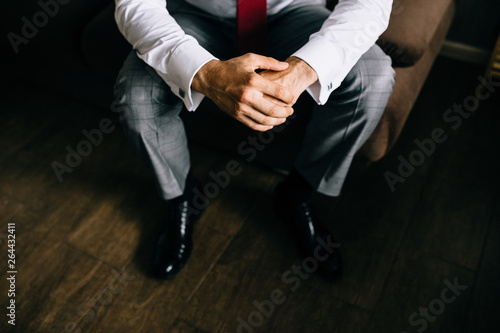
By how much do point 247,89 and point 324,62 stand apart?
0.19m

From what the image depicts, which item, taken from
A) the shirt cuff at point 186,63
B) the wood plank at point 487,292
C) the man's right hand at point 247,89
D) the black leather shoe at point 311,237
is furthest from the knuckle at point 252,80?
the wood plank at point 487,292

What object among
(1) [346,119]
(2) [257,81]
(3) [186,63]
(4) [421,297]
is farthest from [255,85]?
(4) [421,297]

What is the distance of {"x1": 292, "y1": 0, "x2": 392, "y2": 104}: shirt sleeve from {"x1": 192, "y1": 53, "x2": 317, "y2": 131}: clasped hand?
29 millimetres

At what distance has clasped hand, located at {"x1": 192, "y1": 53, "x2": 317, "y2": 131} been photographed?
0.91 metres

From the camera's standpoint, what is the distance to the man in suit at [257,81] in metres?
0.94

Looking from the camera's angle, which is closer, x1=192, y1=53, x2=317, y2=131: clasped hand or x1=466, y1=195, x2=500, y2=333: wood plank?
x1=192, y1=53, x2=317, y2=131: clasped hand

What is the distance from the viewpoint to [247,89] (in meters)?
0.90

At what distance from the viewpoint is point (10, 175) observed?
1.45m

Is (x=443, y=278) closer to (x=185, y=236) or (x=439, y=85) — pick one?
(x=185, y=236)

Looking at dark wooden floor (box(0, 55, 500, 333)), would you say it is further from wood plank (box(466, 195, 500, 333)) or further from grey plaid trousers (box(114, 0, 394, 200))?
grey plaid trousers (box(114, 0, 394, 200))

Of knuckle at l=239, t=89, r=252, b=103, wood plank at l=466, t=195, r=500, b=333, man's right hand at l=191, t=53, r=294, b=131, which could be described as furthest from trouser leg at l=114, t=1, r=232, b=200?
wood plank at l=466, t=195, r=500, b=333

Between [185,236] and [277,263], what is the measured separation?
0.92ft

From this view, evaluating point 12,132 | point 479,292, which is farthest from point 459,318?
point 12,132

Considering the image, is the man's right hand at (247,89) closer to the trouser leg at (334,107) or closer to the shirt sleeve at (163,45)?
the shirt sleeve at (163,45)
